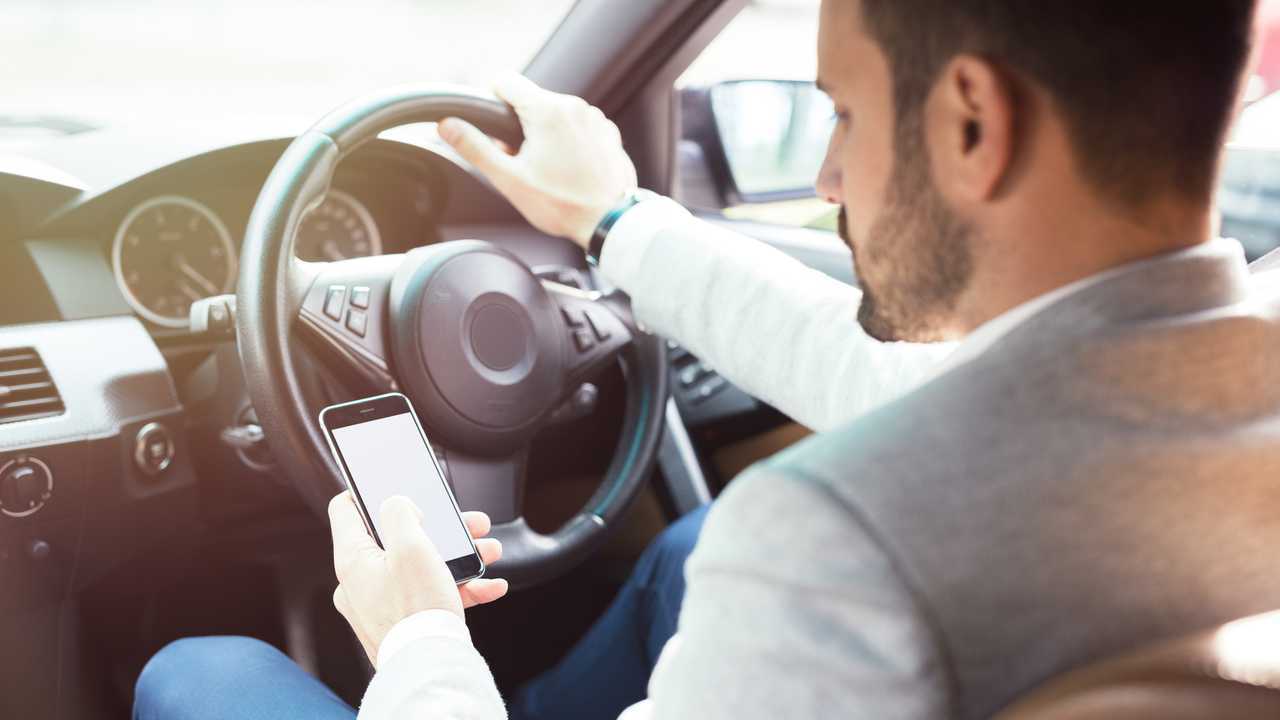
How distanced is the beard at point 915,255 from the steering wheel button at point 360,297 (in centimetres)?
70

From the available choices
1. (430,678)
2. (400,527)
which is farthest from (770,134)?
(430,678)

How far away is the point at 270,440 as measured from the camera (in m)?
1.26

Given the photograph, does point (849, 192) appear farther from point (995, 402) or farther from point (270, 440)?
point (270, 440)

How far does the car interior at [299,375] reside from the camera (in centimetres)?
134

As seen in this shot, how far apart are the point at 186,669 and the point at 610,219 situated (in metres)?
0.71

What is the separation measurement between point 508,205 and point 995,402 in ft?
4.20

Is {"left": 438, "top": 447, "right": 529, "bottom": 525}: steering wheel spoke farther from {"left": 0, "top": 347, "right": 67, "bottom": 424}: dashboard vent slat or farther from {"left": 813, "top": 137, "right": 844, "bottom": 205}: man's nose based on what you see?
{"left": 813, "top": 137, "right": 844, "bottom": 205}: man's nose

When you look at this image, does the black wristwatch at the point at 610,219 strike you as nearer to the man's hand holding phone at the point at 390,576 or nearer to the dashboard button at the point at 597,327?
the dashboard button at the point at 597,327

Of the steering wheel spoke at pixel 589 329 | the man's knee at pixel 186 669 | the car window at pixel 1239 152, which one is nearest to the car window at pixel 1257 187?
the car window at pixel 1239 152

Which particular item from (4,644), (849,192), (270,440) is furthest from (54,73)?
(849,192)

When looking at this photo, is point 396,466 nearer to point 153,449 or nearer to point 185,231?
point 153,449

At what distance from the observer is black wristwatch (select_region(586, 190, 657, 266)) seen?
142 centimetres

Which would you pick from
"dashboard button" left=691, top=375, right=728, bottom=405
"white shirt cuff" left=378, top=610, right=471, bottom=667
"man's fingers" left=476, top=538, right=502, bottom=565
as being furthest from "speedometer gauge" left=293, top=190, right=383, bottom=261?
"white shirt cuff" left=378, top=610, right=471, bottom=667

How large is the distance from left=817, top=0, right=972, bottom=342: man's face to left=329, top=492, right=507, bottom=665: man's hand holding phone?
40 centimetres
